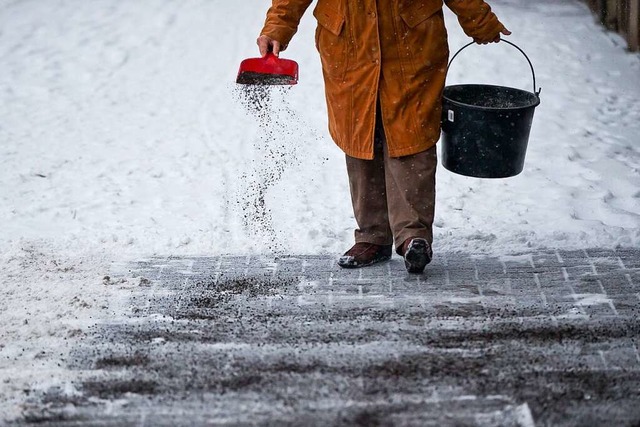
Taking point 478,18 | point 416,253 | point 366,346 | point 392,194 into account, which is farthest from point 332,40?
point 366,346

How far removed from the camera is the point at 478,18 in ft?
14.5

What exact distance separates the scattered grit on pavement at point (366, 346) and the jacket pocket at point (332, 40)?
41.8 inches

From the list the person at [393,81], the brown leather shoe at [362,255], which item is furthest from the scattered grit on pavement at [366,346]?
the person at [393,81]

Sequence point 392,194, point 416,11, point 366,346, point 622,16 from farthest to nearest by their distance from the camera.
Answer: point 622,16, point 392,194, point 416,11, point 366,346

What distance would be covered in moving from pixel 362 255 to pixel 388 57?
3.53 ft

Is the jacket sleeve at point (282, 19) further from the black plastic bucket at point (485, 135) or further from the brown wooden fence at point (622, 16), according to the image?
the brown wooden fence at point (622, 16)

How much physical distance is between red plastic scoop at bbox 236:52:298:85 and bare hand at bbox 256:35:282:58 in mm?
21

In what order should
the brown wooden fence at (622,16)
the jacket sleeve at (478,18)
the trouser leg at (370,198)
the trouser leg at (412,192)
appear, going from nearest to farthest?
the jacket sleeve at (478,18) → the trouser leg at (412,192) → the trouser leg at (370,198) → the brown wooden fence at (622,16)

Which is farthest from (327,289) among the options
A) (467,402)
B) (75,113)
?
(75,113)

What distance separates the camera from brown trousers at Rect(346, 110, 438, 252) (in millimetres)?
4508

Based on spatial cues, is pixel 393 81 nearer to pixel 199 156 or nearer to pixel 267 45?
pixel 267 45

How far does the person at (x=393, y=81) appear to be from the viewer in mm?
4320

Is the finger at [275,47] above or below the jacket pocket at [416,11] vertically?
below

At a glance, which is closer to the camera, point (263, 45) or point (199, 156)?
point (263, 45)
